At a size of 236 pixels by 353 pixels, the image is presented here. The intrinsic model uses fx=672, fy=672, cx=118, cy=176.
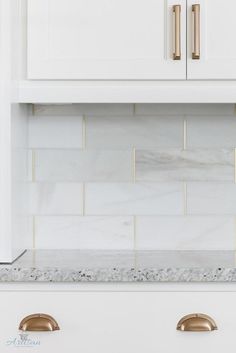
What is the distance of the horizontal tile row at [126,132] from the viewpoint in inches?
89.6

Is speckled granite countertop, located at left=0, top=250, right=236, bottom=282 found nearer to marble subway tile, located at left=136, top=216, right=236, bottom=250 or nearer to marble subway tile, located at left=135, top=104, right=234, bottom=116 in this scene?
marble subway tile, located at left=136, top=216, right=236, bottom=250

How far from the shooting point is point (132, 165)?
2283 mm

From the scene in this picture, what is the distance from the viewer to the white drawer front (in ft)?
5.87

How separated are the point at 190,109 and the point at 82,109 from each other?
36 cm

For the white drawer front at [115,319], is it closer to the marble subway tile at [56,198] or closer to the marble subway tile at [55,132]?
the marble subway tile at [56,198]

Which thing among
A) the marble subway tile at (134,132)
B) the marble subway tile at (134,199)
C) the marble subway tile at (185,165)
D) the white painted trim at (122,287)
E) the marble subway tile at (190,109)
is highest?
the marble subway tile at (190,109)

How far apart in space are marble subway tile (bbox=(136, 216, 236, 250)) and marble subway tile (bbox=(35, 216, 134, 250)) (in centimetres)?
5
